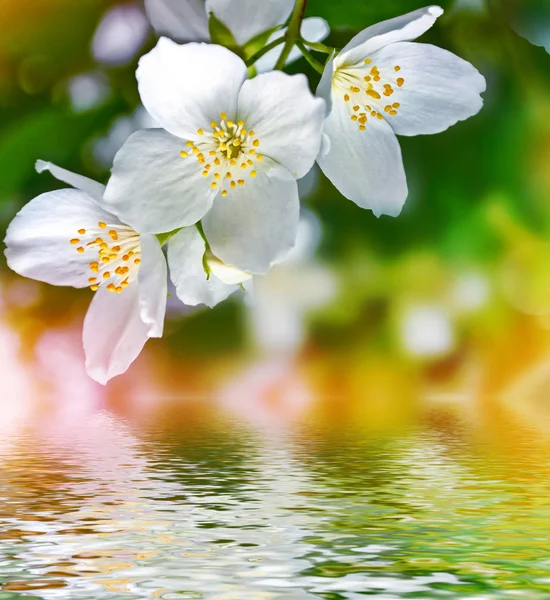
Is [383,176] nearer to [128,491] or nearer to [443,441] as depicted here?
[128,491]

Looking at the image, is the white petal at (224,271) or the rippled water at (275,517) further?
the rippled water at (275,517)

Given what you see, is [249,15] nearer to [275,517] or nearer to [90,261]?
[90,261]

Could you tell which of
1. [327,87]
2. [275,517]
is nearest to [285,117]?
[327,87]

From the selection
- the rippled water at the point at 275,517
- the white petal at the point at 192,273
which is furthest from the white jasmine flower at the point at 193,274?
the rippled water at the point at 275,517

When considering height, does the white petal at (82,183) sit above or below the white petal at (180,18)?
below

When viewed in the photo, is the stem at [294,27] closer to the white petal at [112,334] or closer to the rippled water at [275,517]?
the white petal at [112,334]

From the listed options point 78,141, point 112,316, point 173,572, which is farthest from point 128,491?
point 112,316

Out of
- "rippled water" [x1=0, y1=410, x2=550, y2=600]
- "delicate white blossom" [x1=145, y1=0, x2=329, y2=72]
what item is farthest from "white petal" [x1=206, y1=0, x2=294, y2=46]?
"rippled water" [x1=0, y1=410, x2=550, y2=600]
